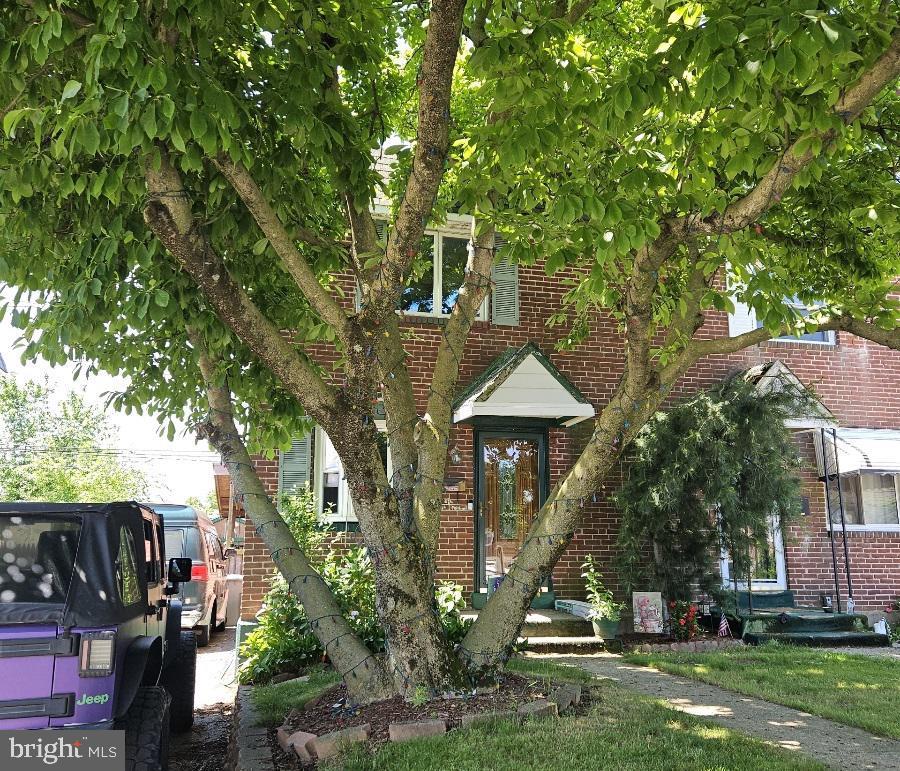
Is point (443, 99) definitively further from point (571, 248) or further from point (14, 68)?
point (14, 68)

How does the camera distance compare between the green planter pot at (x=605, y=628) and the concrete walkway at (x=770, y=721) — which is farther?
the green planter pot at (x=605, y=628)

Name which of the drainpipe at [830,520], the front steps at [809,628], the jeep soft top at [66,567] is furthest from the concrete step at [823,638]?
the jeep soft top at [66,567]

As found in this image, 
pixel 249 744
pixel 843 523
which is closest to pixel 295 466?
pixel 249 744

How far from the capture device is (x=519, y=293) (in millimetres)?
12070

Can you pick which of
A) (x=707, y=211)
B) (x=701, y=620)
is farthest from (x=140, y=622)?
(x=701, y=620)

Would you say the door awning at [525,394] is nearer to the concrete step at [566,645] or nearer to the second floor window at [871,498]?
the concrete step at [566,645]

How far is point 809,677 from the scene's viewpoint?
326 inches

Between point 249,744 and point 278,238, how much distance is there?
12.6 feet

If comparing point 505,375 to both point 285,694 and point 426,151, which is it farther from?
point 426,151

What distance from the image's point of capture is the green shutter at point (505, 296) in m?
12.0

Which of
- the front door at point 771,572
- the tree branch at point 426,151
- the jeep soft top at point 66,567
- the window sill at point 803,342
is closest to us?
the jeep soft top at point 66,567

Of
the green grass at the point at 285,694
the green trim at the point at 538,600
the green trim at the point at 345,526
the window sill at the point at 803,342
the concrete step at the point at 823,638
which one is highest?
the window sill at the point at 803,342

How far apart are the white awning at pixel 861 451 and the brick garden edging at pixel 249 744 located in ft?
32.1

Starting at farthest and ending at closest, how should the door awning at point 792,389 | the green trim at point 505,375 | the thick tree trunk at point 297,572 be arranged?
the door awning at point 792,389 < the green trim at point 505,375 < the thick tree trunk at point 297,572
